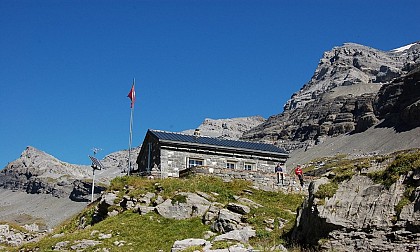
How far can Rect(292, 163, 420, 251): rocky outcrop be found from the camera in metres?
13.0

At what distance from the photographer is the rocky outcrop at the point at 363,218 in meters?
13.0

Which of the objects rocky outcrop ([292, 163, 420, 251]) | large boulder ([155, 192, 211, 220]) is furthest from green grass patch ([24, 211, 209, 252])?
rocky outcrop ([292, 163, 420, 251])

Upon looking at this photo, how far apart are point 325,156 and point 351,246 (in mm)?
171763

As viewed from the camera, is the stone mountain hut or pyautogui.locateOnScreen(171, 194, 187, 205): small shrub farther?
the stone mountain hut

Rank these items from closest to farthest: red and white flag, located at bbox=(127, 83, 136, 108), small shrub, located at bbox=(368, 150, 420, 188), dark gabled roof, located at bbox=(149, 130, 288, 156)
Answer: small shrub, located at bbox=(368, 150, 420, 188)
dark gabled roof, located at bbox=(149, 130, 288, 156)
red and white flag, located at bbox=(127, 83, 136, 108)

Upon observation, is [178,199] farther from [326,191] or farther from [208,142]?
[208,142]

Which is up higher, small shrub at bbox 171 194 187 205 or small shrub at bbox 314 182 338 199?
small shrub at bbox 314 182 338 199

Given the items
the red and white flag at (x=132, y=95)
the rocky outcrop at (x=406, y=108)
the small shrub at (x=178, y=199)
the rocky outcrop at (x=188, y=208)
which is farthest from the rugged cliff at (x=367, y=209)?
the rocky outcrop at (x=406, y=108)

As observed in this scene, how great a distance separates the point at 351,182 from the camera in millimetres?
15852

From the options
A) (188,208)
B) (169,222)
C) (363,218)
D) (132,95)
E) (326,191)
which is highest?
(132,95)

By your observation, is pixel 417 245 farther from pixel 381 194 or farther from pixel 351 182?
pixel 351 182

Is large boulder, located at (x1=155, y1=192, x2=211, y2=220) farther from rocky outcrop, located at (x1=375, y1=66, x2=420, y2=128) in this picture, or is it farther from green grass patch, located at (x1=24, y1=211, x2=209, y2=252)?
rocky outcrop, located at (x1=375, y1=66, x2=420, y2=128)

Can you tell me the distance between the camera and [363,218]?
1407 centimetres

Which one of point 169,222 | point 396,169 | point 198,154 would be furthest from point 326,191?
point 198,154
